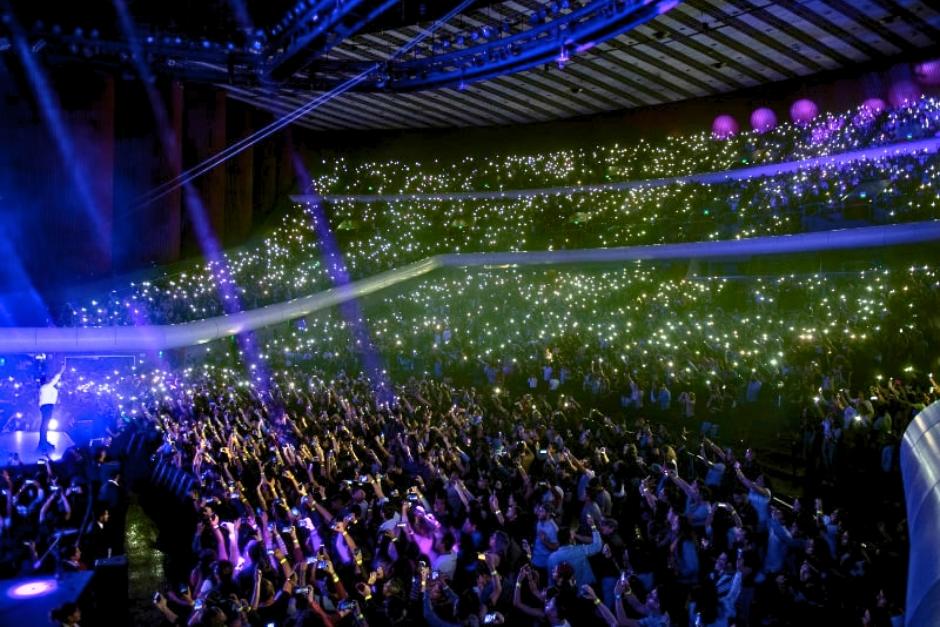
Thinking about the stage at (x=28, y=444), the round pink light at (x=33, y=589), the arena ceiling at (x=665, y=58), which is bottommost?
the stage at (x=28, y=444)

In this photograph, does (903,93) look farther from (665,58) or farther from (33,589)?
(33,589)

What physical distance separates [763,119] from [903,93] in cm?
362

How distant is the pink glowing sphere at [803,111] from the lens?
19.3 meters

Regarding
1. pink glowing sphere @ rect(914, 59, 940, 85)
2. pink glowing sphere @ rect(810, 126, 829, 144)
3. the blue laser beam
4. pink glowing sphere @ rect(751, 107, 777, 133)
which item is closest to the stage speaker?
the blue laser beam

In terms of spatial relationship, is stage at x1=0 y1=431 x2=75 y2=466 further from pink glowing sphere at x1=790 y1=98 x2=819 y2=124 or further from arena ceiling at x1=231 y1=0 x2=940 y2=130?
pink glowing sphere at x1=790 y1=98 x2=819 y2=124

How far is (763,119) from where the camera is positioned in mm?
20438

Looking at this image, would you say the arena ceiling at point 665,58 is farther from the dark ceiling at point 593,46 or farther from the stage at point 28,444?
the stage at point 28,444

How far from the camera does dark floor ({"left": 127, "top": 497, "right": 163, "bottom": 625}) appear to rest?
23.4ft

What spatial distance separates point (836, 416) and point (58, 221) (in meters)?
17.1

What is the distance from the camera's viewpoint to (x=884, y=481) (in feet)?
29.9

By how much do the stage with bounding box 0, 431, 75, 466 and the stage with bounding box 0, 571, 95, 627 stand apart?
621 cm

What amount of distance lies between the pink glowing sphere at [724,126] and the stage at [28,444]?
17.4 m

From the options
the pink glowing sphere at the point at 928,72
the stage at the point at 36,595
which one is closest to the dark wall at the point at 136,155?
the pink glowing sphere at the point at 928,72

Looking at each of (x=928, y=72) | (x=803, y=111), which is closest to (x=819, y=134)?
(x=803, y=111)
